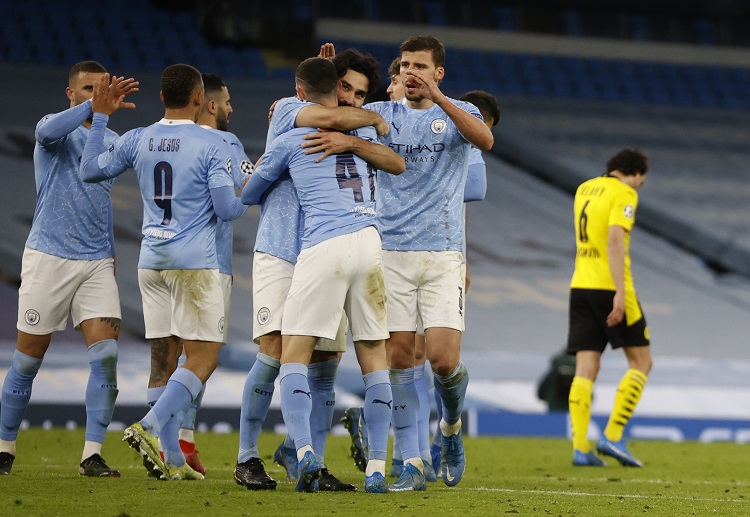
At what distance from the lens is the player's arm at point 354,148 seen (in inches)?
222

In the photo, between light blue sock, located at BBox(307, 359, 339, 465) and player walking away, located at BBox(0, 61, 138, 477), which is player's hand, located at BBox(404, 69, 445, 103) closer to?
light blue sock, located at BBox(307, 359, 339, 465)

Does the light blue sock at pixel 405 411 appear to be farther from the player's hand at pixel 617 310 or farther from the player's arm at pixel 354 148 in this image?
the player's hand at pixel 617 310

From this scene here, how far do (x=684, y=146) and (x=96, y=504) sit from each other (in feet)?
67.6

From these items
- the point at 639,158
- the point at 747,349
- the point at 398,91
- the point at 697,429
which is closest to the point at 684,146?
the point at 747,349

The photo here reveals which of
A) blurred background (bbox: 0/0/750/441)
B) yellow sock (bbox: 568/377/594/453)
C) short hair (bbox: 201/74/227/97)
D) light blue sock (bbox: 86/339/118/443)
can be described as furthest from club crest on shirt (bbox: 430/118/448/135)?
blurred background (bbox: 0/0/750/441)

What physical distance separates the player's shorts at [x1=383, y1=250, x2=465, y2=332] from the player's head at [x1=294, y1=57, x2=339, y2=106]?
3.28 feet

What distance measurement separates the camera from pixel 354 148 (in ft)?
18.6

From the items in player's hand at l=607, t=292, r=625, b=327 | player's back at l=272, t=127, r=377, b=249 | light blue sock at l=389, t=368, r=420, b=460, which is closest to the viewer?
player's back at l=272, t=127, r=377, b=249

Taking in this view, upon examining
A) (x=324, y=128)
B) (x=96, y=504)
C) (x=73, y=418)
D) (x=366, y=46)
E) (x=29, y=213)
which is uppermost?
Result: (x=366, y=46)

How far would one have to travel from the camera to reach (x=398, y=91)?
23.5ft

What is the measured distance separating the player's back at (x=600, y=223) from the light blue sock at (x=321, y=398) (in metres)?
3.28

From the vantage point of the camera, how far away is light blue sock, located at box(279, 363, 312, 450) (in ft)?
17.9

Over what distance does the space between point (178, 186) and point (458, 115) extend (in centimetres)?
154

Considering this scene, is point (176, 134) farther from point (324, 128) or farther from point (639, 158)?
point (639, 158)
